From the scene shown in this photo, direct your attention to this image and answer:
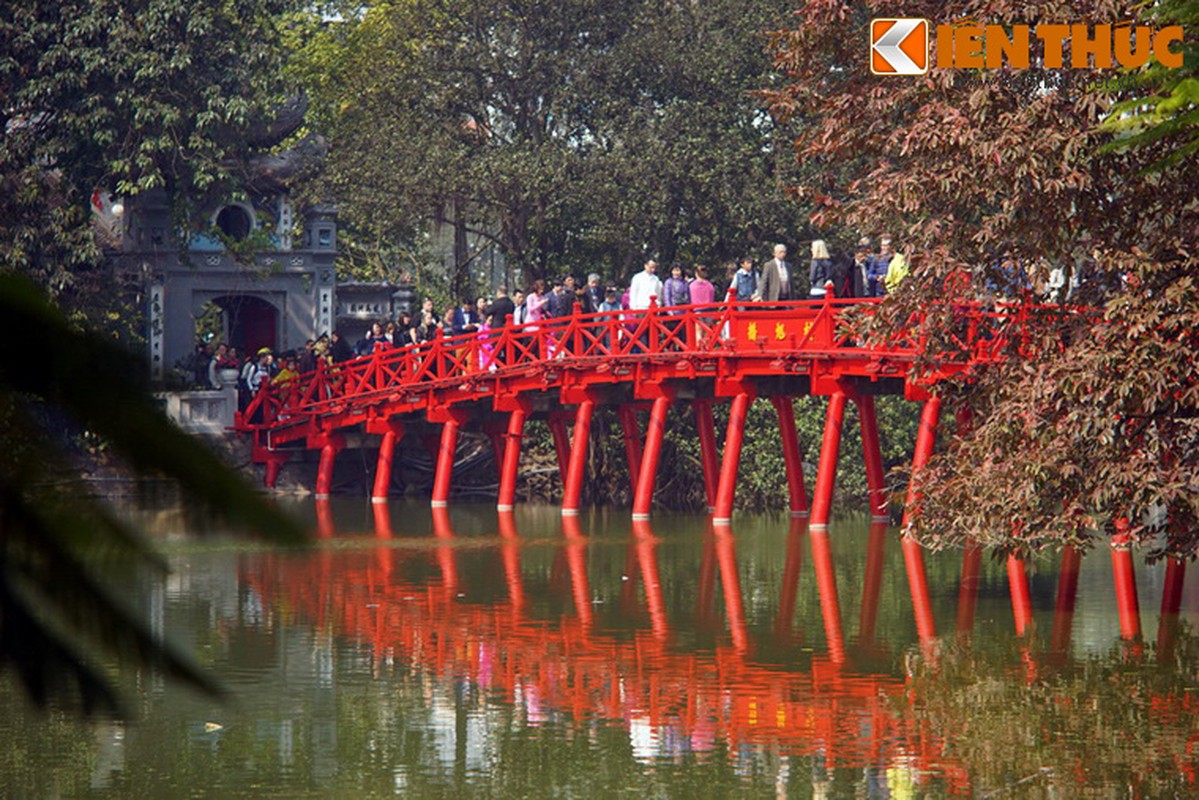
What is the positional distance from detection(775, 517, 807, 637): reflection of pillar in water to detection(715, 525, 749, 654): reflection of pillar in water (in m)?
0.34

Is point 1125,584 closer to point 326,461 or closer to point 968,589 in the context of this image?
point 968,589

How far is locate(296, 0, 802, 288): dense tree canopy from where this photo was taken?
117 feet

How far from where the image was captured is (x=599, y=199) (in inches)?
1394

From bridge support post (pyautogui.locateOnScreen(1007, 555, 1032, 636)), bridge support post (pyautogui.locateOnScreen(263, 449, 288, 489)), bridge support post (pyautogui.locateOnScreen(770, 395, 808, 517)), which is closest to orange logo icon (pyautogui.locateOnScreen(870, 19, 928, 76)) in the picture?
bridge support post (pyautogui.locateOnScreen(1007, 555, 1032, 636))

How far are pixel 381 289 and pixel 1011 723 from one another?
93.0ft

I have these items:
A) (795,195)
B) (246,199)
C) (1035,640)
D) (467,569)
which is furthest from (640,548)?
(246,199)

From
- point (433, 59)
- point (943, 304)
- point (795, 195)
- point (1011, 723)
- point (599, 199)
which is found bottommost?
point (1011, 723)

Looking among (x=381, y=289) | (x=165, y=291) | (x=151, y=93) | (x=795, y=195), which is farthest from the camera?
(x=381, y=289)

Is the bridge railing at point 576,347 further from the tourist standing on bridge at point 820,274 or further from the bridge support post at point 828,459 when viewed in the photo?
the bridge support post at point 828,459

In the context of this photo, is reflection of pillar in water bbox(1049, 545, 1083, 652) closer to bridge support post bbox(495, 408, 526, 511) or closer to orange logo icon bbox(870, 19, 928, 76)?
orange logo icon bbox(870, 19, 928, 76)

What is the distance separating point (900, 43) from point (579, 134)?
20285mm

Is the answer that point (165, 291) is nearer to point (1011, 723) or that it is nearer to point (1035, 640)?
point (1035, 640)

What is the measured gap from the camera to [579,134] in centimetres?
3744

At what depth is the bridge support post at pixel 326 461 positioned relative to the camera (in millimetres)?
32438
